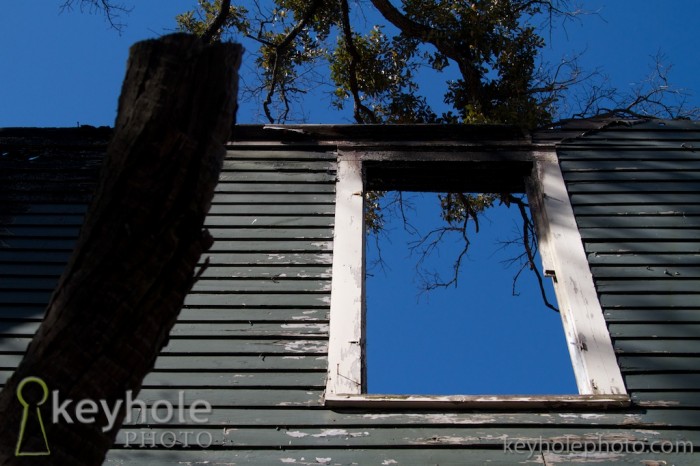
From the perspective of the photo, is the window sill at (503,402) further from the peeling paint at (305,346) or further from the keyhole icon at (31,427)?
the keyhole icon at (31,427)

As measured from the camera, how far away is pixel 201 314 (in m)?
4.26

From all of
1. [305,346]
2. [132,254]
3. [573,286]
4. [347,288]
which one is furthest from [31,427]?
[573,286]

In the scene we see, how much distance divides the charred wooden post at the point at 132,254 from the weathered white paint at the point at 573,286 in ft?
9.06

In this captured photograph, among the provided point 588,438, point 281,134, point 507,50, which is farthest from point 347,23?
point 588,438

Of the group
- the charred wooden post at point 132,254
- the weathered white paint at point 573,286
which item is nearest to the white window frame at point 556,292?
the weathered white paint at point 573,286

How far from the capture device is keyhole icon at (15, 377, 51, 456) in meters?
1.54

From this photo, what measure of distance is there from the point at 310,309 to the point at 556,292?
4.96 feet

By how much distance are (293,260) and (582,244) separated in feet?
6.02

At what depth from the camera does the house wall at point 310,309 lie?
11.6 ft

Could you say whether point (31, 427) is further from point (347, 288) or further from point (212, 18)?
point (212, 18)

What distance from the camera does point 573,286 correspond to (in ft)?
14.3

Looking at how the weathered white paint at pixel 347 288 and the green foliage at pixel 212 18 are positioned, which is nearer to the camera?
the weathered white paint at pixel 347 288

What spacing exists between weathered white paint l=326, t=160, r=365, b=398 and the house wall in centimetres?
6

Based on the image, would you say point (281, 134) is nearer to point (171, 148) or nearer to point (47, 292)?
point (47, 292)
